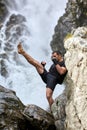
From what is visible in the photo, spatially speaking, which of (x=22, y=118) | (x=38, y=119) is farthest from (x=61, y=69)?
(x=22, y=118)

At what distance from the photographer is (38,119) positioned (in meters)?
11.9

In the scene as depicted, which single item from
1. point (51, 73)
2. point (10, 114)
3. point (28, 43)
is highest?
point (28, 43)

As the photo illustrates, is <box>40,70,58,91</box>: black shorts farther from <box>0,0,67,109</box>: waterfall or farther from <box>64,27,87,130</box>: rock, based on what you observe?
<box>0,0,67,109</box>: waterfall

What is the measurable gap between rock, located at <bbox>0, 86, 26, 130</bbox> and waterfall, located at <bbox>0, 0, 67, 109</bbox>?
48.3ft

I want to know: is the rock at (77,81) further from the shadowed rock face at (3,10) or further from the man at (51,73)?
the shadowed rock face at (3,10)

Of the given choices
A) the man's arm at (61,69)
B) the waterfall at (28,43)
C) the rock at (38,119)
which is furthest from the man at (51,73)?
the waterfall at (28,43)

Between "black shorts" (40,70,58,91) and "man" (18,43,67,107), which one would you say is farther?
"black shorts" (40,70,58,91)

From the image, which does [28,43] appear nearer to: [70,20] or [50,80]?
[70,20]

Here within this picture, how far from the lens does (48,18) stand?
3731 cm

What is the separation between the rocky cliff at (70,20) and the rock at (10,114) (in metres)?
15.5

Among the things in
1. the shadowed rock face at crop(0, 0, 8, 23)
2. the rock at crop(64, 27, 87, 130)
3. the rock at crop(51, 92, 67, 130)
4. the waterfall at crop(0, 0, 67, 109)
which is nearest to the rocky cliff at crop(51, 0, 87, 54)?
the waterfall at crop(0, 0, 67, 109)

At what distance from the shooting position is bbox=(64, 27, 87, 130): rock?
9914mm

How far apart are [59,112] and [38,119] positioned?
791 mm

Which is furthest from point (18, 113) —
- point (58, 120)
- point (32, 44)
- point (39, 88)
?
point (32, 44)
